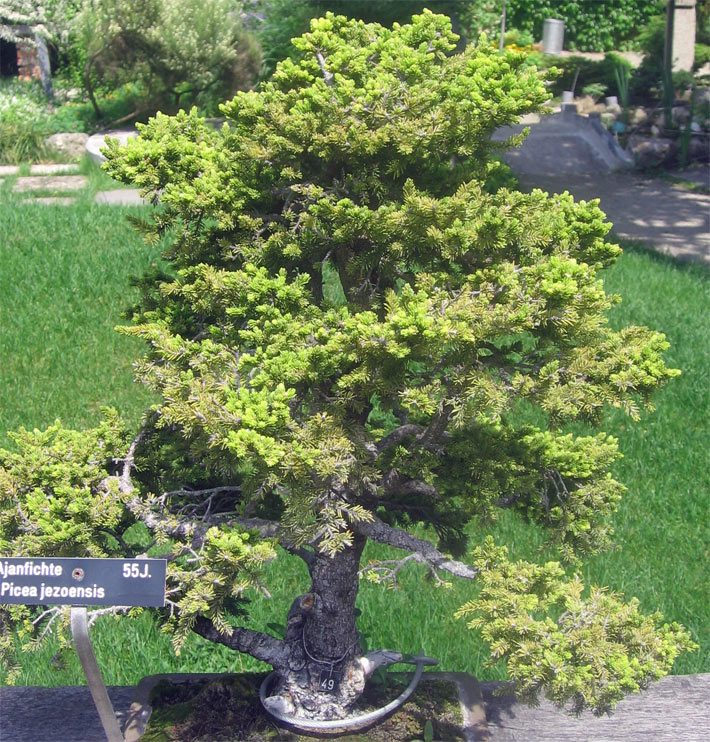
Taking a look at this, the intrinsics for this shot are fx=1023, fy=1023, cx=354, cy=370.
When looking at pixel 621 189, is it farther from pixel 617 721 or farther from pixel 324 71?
pixel 324 71

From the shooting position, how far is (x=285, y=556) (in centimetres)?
513

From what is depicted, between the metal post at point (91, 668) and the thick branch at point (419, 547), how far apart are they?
80 centimetres

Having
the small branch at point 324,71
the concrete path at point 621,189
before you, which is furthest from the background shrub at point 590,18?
the small branch at point 324,71

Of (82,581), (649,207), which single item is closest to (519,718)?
(82,581)

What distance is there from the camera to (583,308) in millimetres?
2523

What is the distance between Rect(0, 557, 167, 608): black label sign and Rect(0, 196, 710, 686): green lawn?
1.38 feet

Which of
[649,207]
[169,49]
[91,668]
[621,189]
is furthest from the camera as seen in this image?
[169,49]

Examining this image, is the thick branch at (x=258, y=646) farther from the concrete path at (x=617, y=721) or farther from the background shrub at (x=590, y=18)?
the background shrub at (x=590, y=18)

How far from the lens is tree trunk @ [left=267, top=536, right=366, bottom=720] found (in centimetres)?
310

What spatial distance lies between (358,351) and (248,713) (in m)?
1.39

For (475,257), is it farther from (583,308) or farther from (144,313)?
(144,313)

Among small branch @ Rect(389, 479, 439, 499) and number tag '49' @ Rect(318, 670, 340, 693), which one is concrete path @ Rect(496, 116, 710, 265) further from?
number tag '49' @ Rect(318, 670, 340, 693)

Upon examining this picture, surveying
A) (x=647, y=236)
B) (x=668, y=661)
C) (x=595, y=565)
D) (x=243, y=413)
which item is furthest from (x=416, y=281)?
(x=647, y=236)

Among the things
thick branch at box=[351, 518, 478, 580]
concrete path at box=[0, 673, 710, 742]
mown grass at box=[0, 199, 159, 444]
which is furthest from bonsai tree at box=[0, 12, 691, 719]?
mown grass at box=[0, 199, 159, 444]
